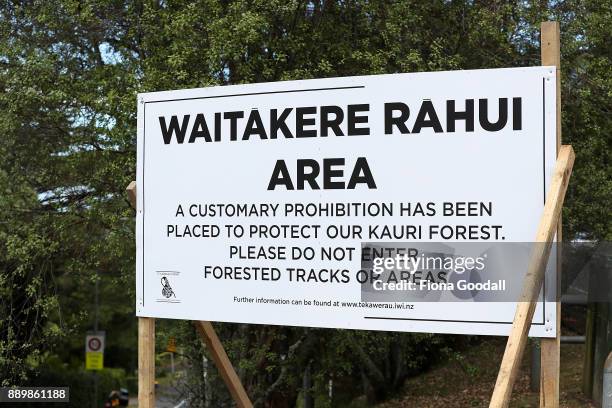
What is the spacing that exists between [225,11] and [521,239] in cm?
659

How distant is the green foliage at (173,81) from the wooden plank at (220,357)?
13.8 ft

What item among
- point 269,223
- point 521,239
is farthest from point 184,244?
point 521,239

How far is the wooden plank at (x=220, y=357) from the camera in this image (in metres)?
5.56

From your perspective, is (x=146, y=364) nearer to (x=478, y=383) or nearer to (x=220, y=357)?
(x=220, y=357)

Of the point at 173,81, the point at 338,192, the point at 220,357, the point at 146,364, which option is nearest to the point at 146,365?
the point at 146,364

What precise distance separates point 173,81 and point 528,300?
6522 mm

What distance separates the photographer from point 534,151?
14.1 ft

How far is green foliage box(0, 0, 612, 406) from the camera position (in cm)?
971

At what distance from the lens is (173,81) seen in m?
9.65

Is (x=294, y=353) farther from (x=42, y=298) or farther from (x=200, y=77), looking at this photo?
(x=200, y=77)

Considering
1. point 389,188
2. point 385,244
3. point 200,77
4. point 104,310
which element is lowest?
point 104,310

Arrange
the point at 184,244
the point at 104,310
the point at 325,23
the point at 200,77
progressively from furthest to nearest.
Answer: the point at 104,310
the point at 325,23
the point at 200,77
the point at 184,244

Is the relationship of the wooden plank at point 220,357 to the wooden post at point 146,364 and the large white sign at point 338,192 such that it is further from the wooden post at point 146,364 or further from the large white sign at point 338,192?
the large white sign at point 338,192

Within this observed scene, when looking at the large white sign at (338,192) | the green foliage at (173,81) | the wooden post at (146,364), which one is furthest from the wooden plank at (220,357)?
the green foliage at (173,81)
